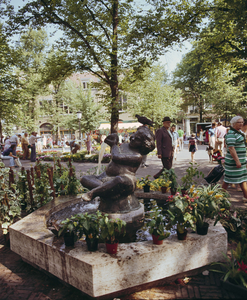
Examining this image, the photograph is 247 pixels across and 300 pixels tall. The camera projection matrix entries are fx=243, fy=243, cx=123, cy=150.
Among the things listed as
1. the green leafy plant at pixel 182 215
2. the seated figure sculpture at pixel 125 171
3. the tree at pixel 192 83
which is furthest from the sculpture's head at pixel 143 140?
the tree at pixel 192 83

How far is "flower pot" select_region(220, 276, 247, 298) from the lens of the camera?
7.61 feet

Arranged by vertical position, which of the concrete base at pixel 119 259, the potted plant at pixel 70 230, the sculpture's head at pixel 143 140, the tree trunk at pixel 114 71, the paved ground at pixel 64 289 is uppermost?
the tree trunk at pixel 114 71

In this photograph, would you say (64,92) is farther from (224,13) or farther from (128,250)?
(128,250)

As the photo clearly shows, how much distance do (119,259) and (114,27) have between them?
11506mm

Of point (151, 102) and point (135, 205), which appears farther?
point (151, 102)

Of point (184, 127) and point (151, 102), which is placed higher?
point (151, 102)

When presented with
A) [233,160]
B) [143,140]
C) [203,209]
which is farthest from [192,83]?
[203,209]

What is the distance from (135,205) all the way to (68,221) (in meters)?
1.40

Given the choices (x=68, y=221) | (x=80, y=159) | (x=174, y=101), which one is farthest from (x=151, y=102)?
(x=68, y=221)

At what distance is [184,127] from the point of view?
46.7 metres

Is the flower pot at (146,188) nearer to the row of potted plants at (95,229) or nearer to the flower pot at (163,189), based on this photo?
the flower pot at (163,189)

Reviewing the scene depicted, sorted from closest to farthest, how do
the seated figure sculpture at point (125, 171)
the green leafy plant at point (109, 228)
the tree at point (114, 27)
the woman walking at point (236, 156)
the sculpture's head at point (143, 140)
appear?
the green leafy plant at point (109, 228) → the seated figure sculpture at point (125, 171) → the sculpture's head at point (143, 140) → the woman walking at point (236, 156) → the tree at point (114, 27)

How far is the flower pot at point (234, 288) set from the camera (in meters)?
2.32

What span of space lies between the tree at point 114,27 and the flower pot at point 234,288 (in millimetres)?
9219
